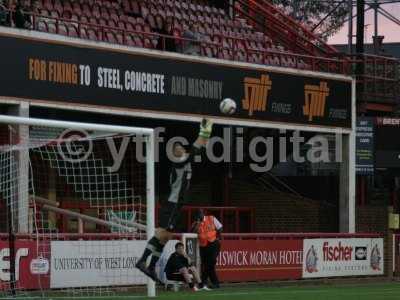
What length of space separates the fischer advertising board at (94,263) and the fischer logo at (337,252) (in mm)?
6689

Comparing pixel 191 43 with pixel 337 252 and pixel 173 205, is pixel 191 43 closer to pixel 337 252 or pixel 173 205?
pixel 337 252

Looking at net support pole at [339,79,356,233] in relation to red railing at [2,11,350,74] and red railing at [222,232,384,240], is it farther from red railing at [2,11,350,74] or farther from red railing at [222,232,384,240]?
red railing at [2,11,350,74]

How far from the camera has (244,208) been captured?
30.8 m

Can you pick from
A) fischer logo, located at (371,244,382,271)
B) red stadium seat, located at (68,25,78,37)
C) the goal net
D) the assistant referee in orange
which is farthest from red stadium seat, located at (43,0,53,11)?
fischer logo, located at (371,244,382,271)

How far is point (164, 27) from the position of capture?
2738 centimetres

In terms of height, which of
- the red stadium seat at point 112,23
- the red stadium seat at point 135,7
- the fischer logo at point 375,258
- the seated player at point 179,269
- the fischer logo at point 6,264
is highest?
the red stadium seat at point 135,7

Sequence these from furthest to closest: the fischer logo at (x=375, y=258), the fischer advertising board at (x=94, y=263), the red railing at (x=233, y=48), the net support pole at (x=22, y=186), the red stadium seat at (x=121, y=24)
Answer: the fischer logo at (x=375, y=258) → the red stadium seat at (x=121, y=24) → the red railing at (x=233, y=48) → the fischer advertising board at (x=94, y=263) → the net support pole at (x=22, y=186)

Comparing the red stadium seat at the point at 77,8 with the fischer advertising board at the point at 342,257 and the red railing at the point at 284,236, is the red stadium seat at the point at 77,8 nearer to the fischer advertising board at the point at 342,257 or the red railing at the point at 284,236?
the red railing at the point at 284,236

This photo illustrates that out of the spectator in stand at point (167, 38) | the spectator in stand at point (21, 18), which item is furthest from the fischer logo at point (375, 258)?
the spectator in stand at point (21, 18)

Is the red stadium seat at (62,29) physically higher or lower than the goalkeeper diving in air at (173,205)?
higher

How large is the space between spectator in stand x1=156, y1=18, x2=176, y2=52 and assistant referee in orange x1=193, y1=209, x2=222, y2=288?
466 cm

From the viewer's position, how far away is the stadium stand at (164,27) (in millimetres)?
24109

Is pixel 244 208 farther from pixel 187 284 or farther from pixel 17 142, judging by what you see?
pixel 17 142

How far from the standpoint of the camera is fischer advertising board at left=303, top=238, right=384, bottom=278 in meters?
26.6
